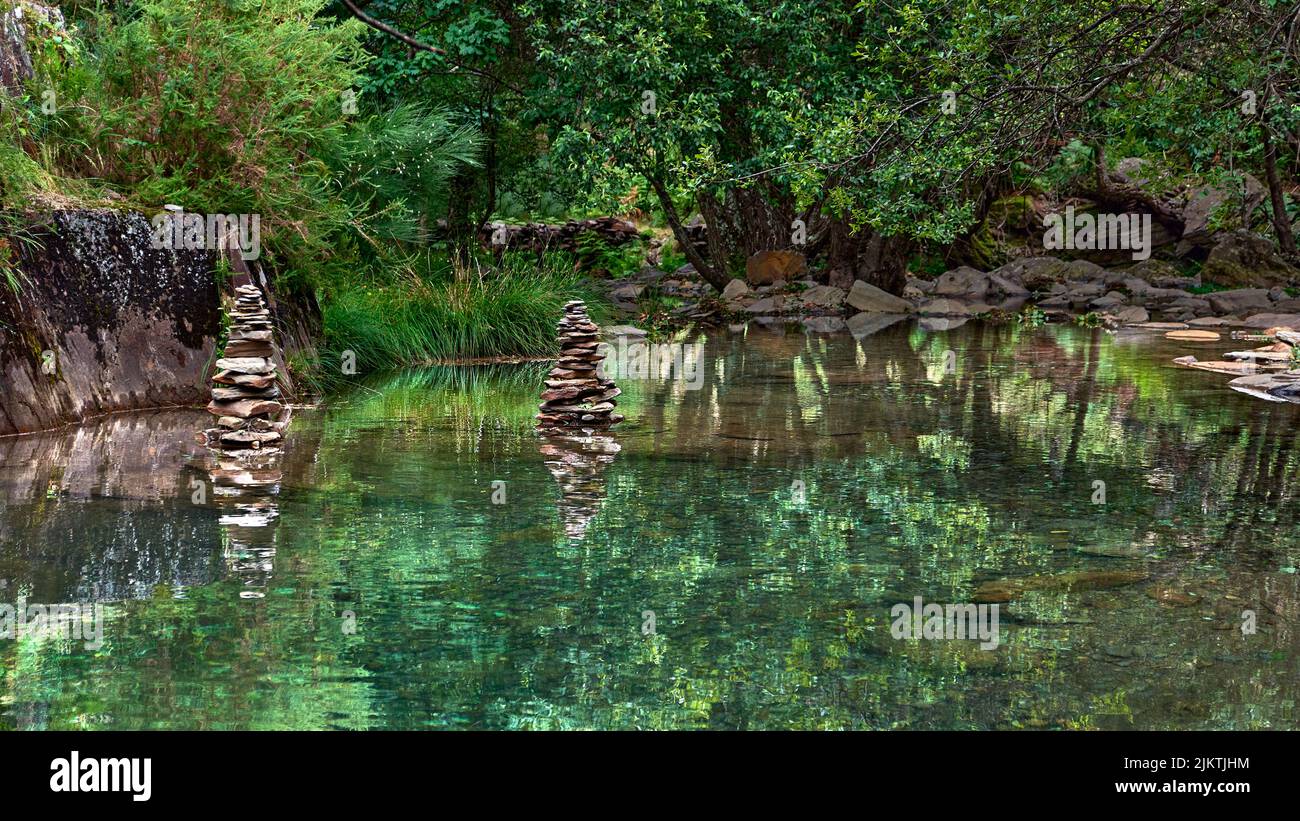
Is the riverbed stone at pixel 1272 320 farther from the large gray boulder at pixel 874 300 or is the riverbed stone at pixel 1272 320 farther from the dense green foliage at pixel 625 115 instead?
the large gray boulder at pixel 874 300

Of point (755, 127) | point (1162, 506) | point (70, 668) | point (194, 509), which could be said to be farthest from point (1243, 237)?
point (70, 668)

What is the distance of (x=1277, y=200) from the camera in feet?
66.1

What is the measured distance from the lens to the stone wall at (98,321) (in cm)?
883

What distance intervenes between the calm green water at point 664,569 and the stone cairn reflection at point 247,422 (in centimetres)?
11

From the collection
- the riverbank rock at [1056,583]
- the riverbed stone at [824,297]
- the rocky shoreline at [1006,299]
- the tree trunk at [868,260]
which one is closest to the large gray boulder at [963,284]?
the rocky shoreline at [1006,299]

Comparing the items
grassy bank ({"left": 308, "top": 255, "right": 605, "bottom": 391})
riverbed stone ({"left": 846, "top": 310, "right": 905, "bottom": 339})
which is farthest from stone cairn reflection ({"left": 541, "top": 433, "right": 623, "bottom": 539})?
riverbed stone ({"left": 846, "top": 310, "right": 905, "bottom": 339})

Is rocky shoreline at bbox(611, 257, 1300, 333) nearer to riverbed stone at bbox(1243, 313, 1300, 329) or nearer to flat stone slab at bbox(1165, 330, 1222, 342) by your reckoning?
riverbed stone at bbox(1243, 313, 1300, 329)

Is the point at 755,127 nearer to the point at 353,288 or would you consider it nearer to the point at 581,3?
the point at 581,3

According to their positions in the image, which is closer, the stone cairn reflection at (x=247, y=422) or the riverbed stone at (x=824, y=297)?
the stone cairn reflection at (x=247, y=422)

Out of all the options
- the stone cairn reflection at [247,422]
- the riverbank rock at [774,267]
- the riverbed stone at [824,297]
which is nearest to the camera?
the stone cairn reflection at [247,422]

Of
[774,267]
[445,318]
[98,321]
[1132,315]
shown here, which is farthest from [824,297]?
[98,321]

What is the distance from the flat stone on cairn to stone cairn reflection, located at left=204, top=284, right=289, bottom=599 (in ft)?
6.22

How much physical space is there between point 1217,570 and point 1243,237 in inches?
780

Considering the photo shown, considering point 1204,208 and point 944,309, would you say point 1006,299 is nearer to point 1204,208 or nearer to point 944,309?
point 944,309
